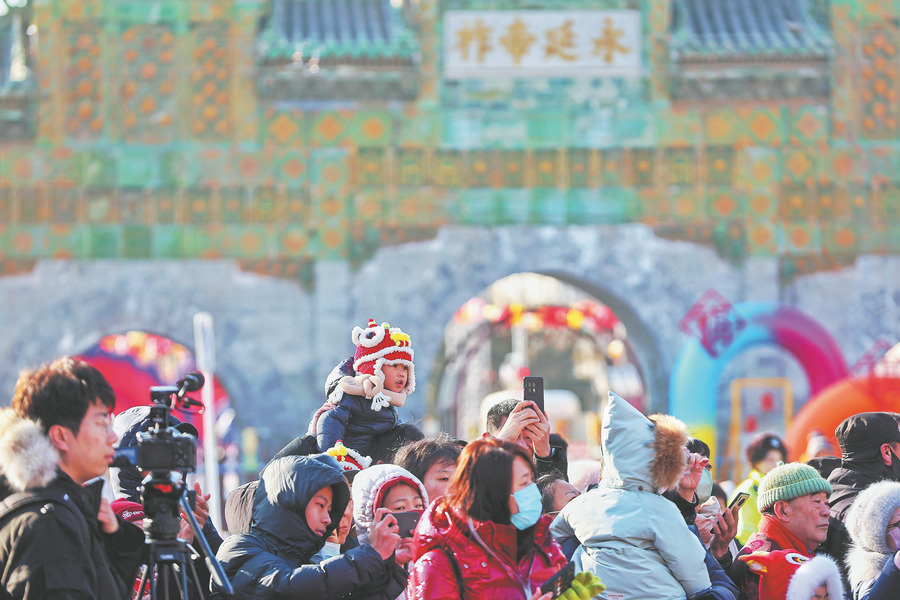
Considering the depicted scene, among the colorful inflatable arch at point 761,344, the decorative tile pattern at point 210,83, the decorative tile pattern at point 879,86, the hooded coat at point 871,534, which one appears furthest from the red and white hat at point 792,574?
the decorative tile pattern at point 879,86

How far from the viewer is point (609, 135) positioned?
50.2ft

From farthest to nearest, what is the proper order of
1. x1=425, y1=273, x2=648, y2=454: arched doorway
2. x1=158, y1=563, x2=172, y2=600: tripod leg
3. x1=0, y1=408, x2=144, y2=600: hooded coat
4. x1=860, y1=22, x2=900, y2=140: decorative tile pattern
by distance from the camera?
1. x1=425, y1=273, x2=648, y2=454: arched doorway
2. x1=860, y1=22, x2=900, y2=140: decorative tile pattern
3. x1=158, y1=563, x2=172, y2=600: tripod leg
4. x1=0, y1=408, x2=144, y2=600: hooded coat

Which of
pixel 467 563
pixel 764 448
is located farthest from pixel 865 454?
pixel 764 448

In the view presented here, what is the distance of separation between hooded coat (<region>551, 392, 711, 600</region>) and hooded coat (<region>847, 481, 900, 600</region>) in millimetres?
775

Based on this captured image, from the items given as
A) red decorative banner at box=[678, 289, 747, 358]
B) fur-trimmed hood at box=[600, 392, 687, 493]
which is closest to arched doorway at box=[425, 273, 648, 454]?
red decorative banner at box=[678, 289, 747, 358]

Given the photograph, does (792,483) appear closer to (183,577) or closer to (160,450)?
(183,577)

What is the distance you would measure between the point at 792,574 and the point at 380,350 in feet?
6.56

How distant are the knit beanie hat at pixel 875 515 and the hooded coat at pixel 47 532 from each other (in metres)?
2.66

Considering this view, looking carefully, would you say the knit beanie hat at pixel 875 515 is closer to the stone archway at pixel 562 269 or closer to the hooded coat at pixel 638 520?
the hooded coat at pixel 638 520

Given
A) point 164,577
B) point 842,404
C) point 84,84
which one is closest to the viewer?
point 164,577

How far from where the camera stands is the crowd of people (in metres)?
3.46

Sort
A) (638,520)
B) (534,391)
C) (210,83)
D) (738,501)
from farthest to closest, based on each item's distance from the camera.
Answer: (210,83), (738,501), (534,391), (638,520)

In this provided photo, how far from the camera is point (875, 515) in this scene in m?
4.64

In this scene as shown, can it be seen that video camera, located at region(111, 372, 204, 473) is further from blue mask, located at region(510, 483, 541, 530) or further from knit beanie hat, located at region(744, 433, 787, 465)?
knit beanie hat, located at region(744, 433, 787, 465)
